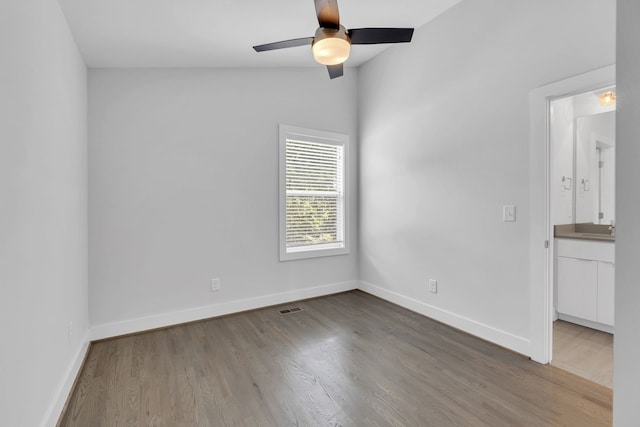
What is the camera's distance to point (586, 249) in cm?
308

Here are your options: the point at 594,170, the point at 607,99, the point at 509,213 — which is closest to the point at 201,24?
the point at 509,213

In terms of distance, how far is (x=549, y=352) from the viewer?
95.1 inches

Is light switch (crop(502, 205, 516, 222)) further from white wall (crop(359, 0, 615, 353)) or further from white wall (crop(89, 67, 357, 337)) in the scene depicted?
white wall (crop(89, 67, 357, 337))

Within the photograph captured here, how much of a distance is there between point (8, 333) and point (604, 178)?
16.9 feet

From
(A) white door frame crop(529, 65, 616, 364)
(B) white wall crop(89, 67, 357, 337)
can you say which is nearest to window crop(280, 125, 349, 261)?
(B) white wall crop(89, 67, 357, 337)

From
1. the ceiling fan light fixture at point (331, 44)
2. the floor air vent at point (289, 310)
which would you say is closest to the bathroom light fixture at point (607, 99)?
the ceiling fan light fixture at point (331, 44)

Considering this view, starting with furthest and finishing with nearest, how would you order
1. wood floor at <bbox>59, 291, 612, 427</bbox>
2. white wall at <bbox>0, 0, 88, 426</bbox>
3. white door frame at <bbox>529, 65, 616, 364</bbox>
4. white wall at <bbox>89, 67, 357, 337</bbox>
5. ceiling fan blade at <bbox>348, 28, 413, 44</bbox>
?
white wall at <bbox>89, 67, 357, 337</bbox>
white door frame at <bbox>529, 65, 616, 364</bbox>
ceiling fan blade at <bbox>348, 28, 413, 44</bbox>
wood floor at <bbox>59, 291, 612, 427</bbox>
white wall at <bbox>0, 0, 88, 426</bbox>

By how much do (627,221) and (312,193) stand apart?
3325 millimetres

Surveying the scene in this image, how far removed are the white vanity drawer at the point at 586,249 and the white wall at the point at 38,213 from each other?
4.26 m

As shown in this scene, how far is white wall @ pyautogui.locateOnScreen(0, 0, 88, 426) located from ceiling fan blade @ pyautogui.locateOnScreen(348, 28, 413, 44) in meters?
1.77

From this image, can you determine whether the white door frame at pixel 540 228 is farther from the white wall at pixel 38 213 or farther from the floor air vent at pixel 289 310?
the white wall at pixel 38 213

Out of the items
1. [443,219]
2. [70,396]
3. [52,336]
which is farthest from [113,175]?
[443,219]

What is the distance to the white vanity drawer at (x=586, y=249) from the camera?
9.64 feet

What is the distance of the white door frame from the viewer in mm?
2395
